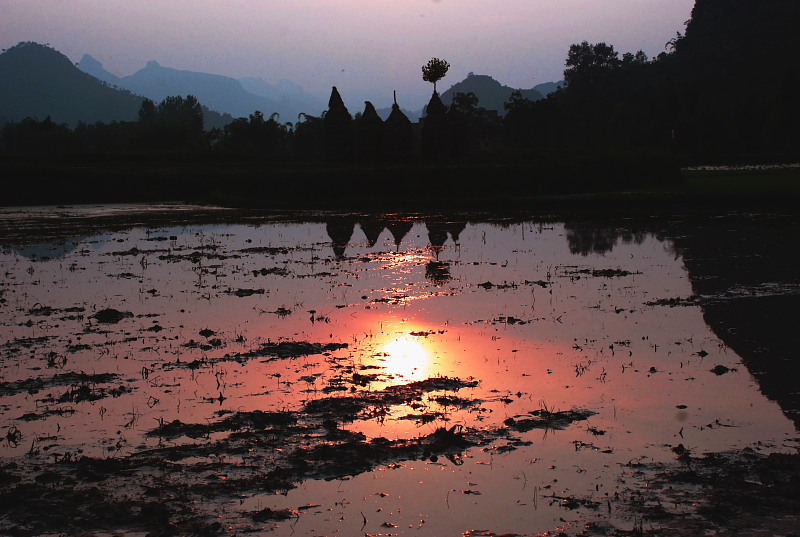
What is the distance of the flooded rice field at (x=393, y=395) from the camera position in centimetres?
661

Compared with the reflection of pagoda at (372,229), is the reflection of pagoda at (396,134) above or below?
above

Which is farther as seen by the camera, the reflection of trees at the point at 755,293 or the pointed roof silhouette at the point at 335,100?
the pointed roof silhouette at the point at 335,100

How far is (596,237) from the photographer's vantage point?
27.2 meters

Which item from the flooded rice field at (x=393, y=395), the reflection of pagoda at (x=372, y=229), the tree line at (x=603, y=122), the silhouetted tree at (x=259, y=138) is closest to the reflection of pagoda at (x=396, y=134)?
the tree line at (x=603, y=122)

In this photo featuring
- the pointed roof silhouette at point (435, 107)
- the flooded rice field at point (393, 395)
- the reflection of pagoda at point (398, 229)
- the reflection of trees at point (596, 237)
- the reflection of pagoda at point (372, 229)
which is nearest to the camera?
the flooded rice field at point (393, 395)

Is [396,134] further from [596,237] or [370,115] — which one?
[596,237]

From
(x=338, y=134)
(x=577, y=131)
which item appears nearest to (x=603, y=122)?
(x=577, y=131)

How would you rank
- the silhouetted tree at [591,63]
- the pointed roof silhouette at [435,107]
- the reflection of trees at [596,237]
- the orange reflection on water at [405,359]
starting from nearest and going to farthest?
the orange reflection on water at [405,359] → the reflection of trees at [596,237] → the pointed roof silhouette at [435,107] → the silhouetted tree at [591,63]

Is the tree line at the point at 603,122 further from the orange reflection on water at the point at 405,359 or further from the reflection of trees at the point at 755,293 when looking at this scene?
the orange reflection on water at the point at 405,359

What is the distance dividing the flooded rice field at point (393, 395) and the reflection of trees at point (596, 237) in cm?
348

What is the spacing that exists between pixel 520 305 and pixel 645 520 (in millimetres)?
9149

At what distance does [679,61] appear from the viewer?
130000 millimetres

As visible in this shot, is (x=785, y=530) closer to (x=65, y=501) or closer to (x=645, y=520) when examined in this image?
(x=645, y=520)

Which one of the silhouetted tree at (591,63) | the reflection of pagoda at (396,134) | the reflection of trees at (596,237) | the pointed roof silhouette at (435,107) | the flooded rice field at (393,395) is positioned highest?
the silhouetted tree at (591,63)
